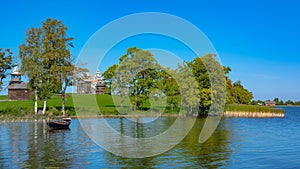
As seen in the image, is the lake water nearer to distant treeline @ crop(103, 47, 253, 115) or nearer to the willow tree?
the willow tree

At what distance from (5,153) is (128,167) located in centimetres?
1070

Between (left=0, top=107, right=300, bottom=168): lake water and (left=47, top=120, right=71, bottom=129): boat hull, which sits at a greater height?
(left=47, top=120, right=71, bottom=129): boat hull

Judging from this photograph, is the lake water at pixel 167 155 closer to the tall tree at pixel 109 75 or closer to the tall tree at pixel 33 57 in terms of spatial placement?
the tall tree at pixel 33 57

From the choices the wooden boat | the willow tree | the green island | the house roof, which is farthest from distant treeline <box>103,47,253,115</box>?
the house roof

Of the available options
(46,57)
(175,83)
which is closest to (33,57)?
(46,57)

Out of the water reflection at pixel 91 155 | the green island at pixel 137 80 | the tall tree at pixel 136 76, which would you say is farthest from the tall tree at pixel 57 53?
the water reflection at pixel 91 155

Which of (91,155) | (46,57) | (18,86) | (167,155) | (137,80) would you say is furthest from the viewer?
(18,86)

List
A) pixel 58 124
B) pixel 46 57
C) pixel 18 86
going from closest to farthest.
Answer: pixel 58 124 < pixel 46 57 < pixel 18 86

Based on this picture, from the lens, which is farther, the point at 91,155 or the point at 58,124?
the point at 58,124

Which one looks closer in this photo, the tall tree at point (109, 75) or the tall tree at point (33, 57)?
the tall tree at point (33, 57)

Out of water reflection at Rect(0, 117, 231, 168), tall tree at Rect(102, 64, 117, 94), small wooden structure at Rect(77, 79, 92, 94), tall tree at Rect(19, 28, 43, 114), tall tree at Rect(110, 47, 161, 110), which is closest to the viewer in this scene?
water reflection at Rect(0, 117, 231, 168)

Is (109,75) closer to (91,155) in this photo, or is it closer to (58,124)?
(58,124)

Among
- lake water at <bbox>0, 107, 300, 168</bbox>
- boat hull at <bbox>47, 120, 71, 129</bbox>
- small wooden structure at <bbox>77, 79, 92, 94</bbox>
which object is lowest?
lake water at <bbox>0, 107, 300, 168</bbox>

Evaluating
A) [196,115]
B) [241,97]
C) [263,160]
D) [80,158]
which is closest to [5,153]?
[80,158]
